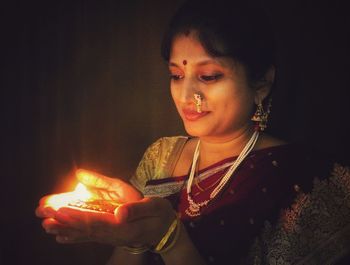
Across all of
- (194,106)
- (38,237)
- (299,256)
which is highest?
(194,106)

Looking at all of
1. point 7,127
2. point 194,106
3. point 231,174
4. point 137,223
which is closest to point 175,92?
point 194,106

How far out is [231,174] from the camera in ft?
4.41

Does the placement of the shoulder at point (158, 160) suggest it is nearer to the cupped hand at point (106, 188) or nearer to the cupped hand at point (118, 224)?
the cupped hand at point (106, 188)

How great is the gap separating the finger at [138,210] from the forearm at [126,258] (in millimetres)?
391

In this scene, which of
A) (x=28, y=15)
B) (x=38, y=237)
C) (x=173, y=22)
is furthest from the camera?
(x=38, y=237)

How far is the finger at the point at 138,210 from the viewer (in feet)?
2.96

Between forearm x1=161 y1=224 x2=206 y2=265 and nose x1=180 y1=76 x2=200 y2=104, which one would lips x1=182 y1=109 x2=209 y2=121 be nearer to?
nose x1=180 y1=76 x2=200 y2=104

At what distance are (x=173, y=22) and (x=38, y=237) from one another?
1200mm

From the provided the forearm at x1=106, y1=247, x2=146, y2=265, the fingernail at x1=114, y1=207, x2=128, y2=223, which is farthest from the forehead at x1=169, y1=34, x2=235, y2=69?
the forearm at x1=106, y1=247, x2=146, y2=265

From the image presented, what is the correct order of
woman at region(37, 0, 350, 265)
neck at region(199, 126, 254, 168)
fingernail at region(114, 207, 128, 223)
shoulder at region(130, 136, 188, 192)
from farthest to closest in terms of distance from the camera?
shoulder at region(130, 136, 188, 192)
neck at region(199, 126, 254, 168)
woman at region(37, 0, 350, 265)
fingernail at region(114, 207, 128, 223)

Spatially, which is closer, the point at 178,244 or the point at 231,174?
the point at 178,244

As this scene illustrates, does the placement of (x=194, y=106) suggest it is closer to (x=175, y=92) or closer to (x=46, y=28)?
(x=175, y=92)

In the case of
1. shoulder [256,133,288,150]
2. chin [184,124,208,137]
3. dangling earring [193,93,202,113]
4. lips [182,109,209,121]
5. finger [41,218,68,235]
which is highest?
dangling earring [193,93,202,113]

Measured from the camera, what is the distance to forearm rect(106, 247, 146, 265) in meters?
1.31
